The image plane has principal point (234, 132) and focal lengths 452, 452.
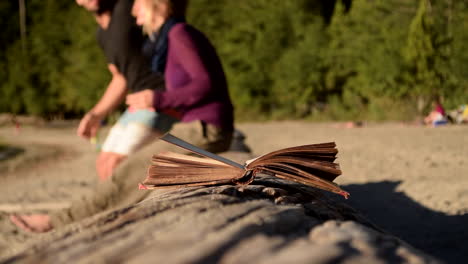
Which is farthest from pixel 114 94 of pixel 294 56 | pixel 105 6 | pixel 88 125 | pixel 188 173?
pixel 294 56

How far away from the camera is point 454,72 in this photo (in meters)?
6.21

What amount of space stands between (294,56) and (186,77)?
12.6 metres

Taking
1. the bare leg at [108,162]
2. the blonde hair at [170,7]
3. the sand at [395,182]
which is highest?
the blonde hair at [170,7]

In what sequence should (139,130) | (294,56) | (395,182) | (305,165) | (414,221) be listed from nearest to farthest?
(305,165)
(414,221)
(139,130)
(395,182)
(294,56)

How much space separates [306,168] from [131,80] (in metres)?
2.16

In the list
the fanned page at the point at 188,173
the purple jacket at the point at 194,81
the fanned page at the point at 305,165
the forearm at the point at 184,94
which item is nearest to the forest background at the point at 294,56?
the purple jacket at the point at 194,81

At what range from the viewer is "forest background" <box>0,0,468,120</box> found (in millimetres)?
7523

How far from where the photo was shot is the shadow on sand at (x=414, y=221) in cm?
202

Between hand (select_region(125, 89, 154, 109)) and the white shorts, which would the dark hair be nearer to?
the white shorts

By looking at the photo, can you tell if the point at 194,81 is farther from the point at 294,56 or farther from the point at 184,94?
the point at 294,56

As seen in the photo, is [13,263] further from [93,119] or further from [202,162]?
[93,119]

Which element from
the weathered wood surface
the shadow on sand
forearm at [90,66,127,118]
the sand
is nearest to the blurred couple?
forearm at [90,66,127,118]

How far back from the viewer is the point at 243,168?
1.43 m

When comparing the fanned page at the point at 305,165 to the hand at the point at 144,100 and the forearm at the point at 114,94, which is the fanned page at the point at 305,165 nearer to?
the hand at the point at 144,100
